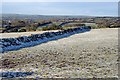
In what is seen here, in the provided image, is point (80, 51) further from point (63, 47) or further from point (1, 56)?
point (1, 56)

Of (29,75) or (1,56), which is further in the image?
(1,56)

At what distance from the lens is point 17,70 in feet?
36.4

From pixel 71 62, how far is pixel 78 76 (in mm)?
2515

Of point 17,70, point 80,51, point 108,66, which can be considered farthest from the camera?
point 80,51

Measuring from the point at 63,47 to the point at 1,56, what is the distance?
3982 millimetres

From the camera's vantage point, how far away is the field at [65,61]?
10711mm

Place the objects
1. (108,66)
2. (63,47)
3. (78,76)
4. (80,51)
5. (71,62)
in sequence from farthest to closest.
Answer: (63,47), (80,51), (71,62), (108,66), (78,76)

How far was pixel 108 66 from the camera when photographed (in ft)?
38.8

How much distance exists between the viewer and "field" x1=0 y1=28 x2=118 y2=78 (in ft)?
35.1

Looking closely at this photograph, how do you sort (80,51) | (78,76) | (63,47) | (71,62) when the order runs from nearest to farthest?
(78,76) → (71,62) → (80,51) → (63,47)

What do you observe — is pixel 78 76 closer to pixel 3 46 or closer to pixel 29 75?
pixel 29 75

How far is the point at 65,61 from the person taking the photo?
12844mm

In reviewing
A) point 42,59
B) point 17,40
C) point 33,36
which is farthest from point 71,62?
point 33,36

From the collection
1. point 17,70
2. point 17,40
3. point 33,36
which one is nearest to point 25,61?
point 17,70
